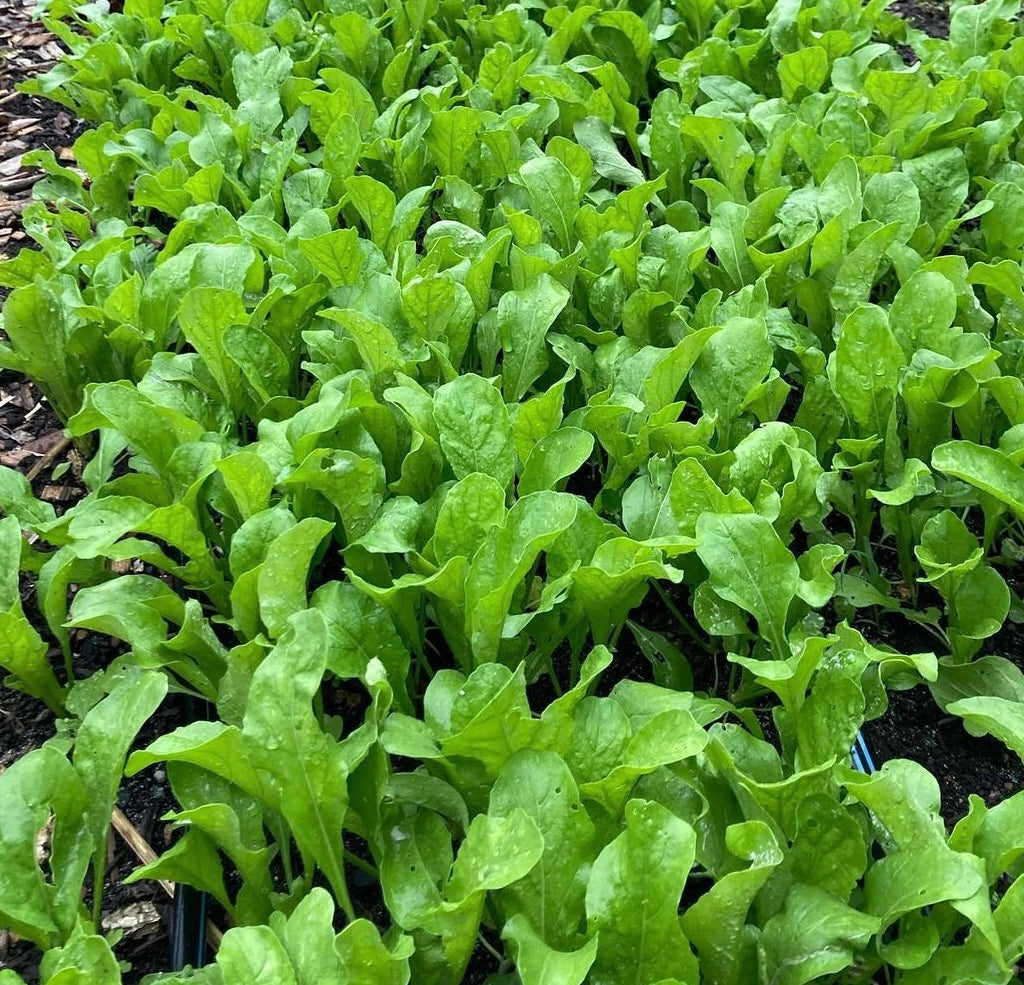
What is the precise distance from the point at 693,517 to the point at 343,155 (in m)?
1.11

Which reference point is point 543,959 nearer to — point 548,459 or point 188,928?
point 188,928

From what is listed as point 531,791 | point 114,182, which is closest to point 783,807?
point 531,791

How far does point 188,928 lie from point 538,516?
0.62 m

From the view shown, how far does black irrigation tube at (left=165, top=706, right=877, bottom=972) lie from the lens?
118cm

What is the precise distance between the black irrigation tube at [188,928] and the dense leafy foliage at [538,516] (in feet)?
0.28

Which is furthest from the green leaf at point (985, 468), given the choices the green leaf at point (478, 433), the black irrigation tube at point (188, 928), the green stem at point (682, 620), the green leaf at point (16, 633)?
the green leaf at point (16, 633)

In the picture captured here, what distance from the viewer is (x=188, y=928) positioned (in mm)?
1211

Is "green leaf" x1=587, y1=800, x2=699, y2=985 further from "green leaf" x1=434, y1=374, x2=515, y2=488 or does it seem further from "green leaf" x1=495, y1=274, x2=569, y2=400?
"green leaf" x1=495, y1=274, x2=569, y2=400

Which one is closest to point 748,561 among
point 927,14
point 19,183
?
point 19,183

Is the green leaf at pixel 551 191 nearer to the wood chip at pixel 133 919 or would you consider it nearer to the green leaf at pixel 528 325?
the green leaf at pixel 528 325

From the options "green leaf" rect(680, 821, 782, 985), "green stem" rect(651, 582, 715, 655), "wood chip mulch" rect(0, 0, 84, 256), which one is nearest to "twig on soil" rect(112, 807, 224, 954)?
"green leaf" rect(680, 821, 782, 985)

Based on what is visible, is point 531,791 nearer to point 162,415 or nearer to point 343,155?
point 162,415

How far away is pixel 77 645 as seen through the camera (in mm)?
1567

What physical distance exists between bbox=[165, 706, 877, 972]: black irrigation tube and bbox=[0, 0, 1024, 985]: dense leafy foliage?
86 mm
